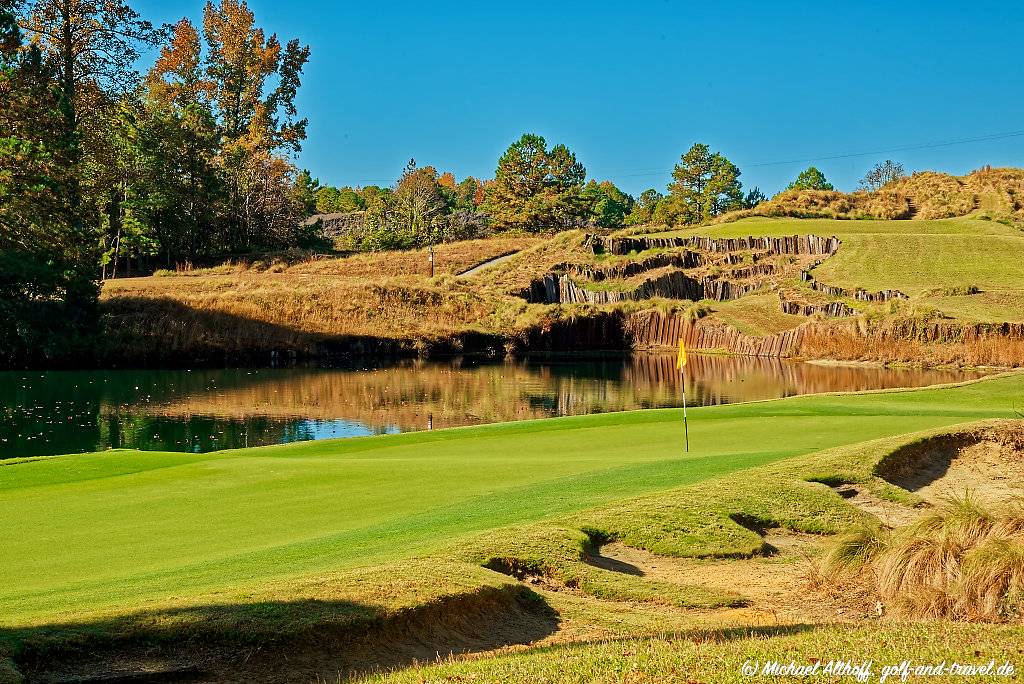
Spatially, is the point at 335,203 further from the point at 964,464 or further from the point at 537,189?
the point at 964,464

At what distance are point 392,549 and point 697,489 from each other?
5.17 metres

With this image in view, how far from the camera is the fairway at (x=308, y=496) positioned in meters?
9.70

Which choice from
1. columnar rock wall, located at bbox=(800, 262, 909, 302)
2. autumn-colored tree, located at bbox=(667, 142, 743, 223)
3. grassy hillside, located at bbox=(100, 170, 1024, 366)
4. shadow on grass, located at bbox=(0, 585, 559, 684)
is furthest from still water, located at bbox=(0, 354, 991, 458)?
autumn-colored tree, located at bbox=(667, 142, 743, 223)

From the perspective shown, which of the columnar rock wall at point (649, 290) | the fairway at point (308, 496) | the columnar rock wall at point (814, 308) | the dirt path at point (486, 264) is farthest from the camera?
the dirt path at point (486, 264)

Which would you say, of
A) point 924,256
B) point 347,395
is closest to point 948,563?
point 347,395

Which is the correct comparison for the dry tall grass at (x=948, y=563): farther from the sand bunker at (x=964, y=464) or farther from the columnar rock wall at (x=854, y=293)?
the columnar rock wall at (x=854, y=293)

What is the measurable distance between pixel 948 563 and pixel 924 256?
68.2m

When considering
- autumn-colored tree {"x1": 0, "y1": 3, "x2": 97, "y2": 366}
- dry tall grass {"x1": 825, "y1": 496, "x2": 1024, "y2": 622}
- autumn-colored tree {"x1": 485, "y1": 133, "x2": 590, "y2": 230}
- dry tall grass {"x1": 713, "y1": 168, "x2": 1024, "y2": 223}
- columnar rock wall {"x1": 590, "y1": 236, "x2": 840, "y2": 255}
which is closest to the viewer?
dry tall grass {"x1": 825, "y1": 496, "x2": 1024, "y2": 622}

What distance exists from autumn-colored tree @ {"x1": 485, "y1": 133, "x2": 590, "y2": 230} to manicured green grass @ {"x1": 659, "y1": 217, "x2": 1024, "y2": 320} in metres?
18.7

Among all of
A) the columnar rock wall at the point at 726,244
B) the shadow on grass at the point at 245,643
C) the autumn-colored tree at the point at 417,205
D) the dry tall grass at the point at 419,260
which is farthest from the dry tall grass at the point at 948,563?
the autumn-colored tree at the point at 417,205

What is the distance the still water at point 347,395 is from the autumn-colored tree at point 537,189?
4409cm

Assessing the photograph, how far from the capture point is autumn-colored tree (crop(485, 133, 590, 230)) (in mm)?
100625

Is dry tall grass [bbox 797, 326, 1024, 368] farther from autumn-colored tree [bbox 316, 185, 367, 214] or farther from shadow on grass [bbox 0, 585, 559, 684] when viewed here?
autumn-colored tree [bbox 316, 185, 367, 214]

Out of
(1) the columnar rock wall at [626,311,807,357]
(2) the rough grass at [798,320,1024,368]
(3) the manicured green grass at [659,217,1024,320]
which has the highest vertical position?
(3) the manicured green grass at [659,217,1024,320]
